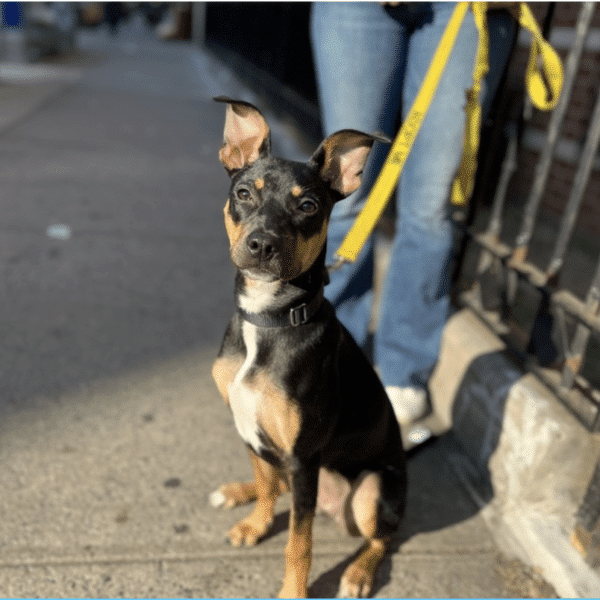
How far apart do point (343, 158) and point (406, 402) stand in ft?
5.26

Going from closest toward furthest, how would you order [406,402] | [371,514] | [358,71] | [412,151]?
[371,514] < [358,71] < [412,151] < [406,402]

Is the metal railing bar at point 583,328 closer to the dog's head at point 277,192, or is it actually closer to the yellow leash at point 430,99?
the yellow leash at point 430,99

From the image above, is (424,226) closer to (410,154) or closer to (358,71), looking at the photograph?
(410,154)

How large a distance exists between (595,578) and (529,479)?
43cm

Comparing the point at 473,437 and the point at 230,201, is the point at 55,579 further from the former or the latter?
the point at 473,437

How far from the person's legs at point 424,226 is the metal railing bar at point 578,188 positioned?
523 mm

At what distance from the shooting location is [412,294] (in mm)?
3166

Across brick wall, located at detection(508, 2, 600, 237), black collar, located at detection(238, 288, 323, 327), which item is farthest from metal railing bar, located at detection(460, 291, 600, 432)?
→ brick wall, located at detection(508, 2, 600, 237)

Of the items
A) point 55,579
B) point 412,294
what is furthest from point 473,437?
point 55,579

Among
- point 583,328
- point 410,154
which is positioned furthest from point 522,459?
point 410,154

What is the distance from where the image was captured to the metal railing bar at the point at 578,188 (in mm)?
2564

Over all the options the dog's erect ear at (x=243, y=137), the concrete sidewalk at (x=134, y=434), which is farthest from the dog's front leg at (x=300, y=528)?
the dog's erect ear at (x=243, y=137)

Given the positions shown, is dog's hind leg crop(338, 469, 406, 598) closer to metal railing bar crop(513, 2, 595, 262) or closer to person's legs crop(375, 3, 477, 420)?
person's legs crop(375, 3, 477, 420)

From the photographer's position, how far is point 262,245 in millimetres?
1811
